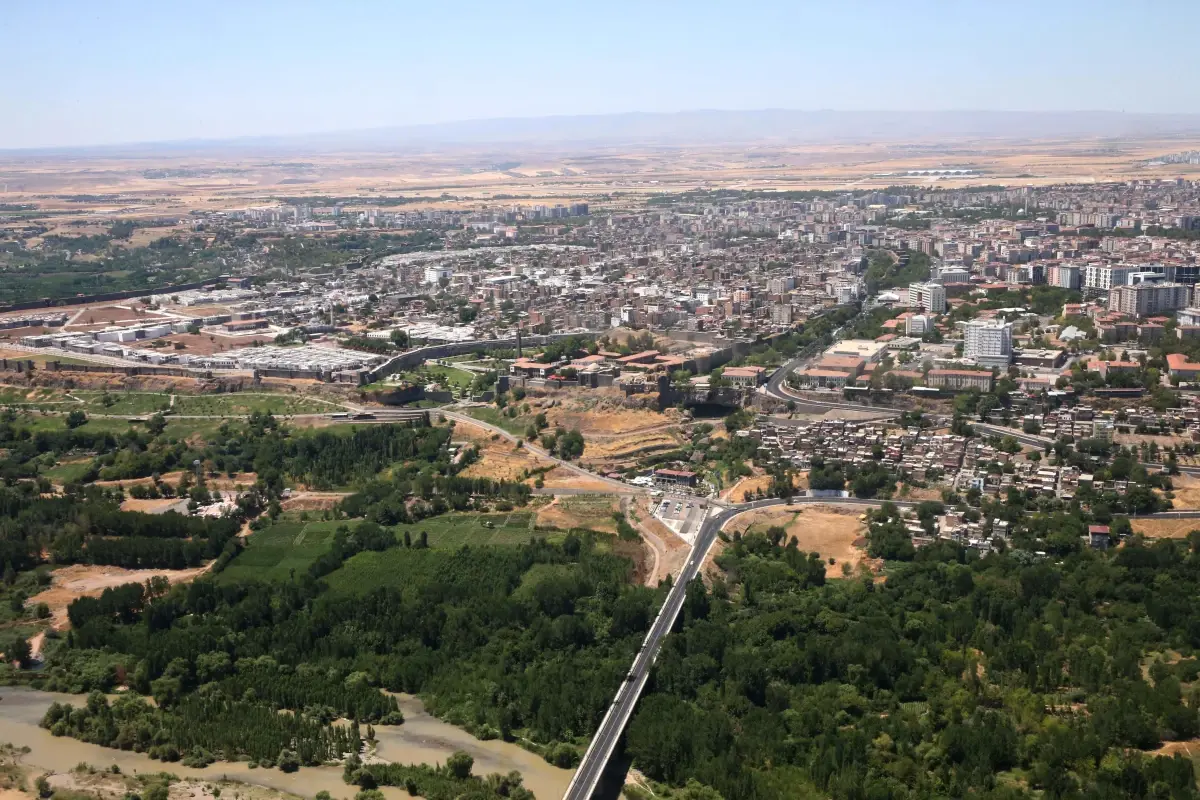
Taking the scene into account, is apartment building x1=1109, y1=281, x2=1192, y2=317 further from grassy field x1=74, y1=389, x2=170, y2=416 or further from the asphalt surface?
grassy field x1=74, y1=389, x2=170, y2=416

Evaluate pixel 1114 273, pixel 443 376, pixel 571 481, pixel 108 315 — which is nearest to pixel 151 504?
pixel 571 481

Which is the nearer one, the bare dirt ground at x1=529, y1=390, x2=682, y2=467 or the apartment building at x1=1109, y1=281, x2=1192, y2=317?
the bare dirt ground at x1=529, y1=390, x2=682, y2=467

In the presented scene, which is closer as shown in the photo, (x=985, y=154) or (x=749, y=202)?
(x=749, y=202)

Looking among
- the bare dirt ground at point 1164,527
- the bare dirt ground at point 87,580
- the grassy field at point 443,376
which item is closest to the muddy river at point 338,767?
the bare dirt ground at point 87,580

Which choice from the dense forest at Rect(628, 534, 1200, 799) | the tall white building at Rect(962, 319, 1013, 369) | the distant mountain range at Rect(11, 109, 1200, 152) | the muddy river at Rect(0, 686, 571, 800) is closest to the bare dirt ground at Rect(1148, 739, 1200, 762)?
the dense forest at Rect(628, 534, 1200, 799)

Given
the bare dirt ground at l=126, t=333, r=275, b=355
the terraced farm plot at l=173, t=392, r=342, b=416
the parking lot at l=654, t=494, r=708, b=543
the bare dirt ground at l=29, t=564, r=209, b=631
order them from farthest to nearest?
the bare dirt ground at l=126, t=333, r=275, b=355, the terraced farm plot at l=173, t=392, r=342, b=416, the parking lot at l=654, t=494, r=708, b=543, the bare dirt ground at l=29, t=564, r=209, b=631

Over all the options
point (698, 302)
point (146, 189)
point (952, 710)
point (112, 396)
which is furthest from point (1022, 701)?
point (146, 189)

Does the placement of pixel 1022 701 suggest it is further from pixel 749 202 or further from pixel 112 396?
pixel 749 202
